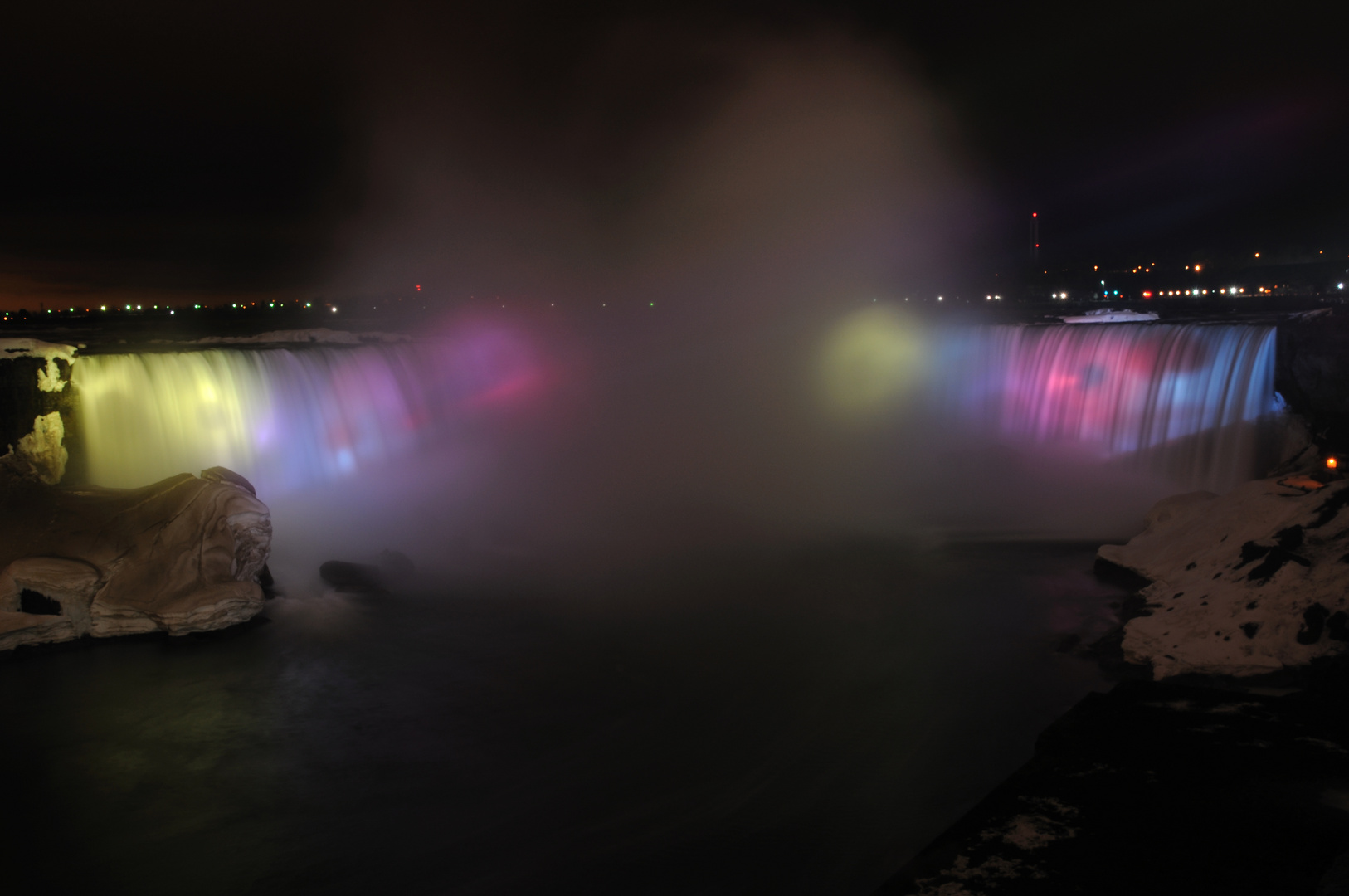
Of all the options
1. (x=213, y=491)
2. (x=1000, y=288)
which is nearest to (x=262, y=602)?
(x=213, y=491)

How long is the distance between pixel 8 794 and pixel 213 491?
17.2 feet

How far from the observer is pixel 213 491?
1242cm

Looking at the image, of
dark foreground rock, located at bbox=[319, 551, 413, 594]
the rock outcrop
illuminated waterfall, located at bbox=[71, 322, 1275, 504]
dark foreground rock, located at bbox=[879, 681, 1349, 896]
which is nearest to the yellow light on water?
illuminated waterfall, located at bbox=[71, 322, 1275, 504]

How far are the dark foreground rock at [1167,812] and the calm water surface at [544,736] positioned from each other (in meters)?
1.25

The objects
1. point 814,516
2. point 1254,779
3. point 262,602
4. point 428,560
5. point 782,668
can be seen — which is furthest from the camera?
point 814,516

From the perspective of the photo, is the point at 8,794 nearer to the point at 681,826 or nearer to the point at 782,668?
the point at 681,826

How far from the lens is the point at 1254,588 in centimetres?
887

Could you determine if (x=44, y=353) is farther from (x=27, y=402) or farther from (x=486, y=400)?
(x=486, y=400)

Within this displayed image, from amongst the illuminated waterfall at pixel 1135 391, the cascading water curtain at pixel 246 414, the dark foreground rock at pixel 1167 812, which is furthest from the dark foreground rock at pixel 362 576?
the illuminated waterfall at pixel 1135 391

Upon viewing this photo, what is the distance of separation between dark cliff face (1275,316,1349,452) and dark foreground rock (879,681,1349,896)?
7801 millimetres

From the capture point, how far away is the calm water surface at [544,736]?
682cm

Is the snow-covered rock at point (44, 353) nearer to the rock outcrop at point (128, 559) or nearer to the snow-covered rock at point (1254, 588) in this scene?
the rock outcrop at point (128, 559)

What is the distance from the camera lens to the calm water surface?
22.4 feet

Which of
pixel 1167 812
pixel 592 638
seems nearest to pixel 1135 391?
pixel 592 638
